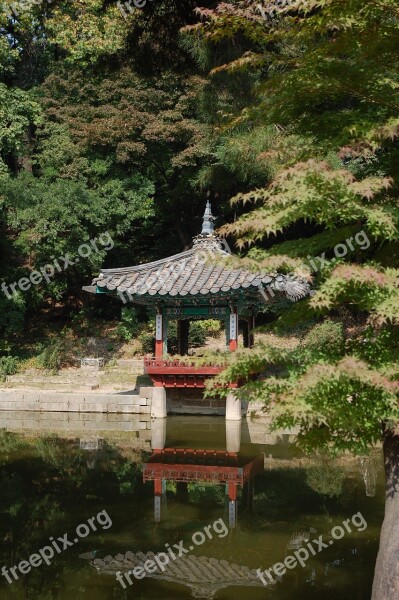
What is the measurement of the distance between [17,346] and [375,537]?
1904cm

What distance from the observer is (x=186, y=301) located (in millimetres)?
16297

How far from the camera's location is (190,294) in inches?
598

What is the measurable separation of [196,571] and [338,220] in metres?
3.77

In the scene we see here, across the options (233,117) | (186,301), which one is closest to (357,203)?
(233,117)

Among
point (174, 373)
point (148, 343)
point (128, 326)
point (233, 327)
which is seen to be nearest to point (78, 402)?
point (174, 373)

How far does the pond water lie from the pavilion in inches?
96.2

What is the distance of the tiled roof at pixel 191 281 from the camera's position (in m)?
14.6

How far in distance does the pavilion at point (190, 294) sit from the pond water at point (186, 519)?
2445mm

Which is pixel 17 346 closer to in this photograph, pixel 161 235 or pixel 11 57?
pixel 161 235

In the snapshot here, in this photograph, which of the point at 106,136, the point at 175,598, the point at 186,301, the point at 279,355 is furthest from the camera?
the point at 106,136

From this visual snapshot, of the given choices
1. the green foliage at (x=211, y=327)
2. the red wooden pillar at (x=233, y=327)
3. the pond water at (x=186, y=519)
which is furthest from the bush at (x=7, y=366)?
the red wooden pillar at (x=233, y=327)

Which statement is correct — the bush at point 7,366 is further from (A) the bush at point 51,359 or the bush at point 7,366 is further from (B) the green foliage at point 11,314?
(B) the green foliage at point 11,314

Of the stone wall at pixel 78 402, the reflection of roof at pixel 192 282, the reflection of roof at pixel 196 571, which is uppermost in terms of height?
the reflection of roof at pixel 192 282

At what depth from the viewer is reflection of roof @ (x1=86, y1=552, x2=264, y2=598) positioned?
19.1 ft
